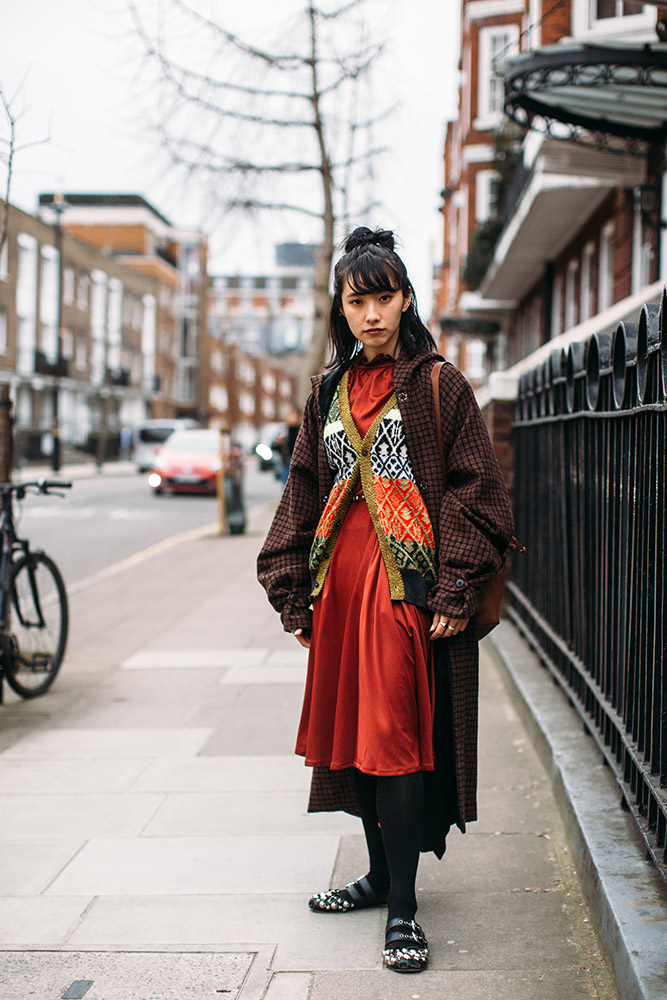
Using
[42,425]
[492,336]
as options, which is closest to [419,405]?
[492,336]

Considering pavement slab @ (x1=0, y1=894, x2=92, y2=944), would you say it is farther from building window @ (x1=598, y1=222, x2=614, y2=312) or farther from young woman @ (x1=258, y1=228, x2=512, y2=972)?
building window @ (x1=598, y1=222, x2=614, y2=312)

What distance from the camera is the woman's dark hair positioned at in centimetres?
308

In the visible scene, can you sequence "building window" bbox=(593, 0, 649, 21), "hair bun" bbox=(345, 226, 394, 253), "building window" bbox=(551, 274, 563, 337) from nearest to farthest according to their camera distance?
"hair bun" bbox=(345, 226, 394, 253)
"building window" bbox=(593, 0, 649, 21)
"building window" bbox=(551, 274, 563, 337)

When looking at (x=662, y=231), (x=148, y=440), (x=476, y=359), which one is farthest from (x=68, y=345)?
(x=662, y=231)

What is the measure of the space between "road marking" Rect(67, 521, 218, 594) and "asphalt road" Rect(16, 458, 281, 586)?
0.15 meters

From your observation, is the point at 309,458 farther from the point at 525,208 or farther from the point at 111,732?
the point at 525,208

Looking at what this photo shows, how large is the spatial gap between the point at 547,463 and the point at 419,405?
9.29ft

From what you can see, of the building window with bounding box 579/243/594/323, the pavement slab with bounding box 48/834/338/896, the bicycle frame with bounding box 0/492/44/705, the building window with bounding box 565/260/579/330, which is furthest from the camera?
the building window with bounding box 565/260/579/330

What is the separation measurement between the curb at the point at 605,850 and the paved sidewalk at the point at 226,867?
114 millimetres

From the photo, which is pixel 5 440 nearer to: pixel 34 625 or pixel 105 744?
pixel 34 625

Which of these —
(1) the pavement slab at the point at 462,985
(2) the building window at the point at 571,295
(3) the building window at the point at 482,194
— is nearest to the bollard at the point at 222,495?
(2) the building window at the point at 571,295

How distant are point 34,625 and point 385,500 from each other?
11.5ft

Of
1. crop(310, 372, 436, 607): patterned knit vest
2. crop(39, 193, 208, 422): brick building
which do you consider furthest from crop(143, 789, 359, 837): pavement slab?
crop(39, 193, 208, 422): brick building

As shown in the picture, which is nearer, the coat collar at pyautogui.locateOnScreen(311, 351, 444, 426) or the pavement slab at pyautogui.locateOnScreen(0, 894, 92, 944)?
the coat collar at pyautogui.locateOnScreen(311, 351, 444, 426)
